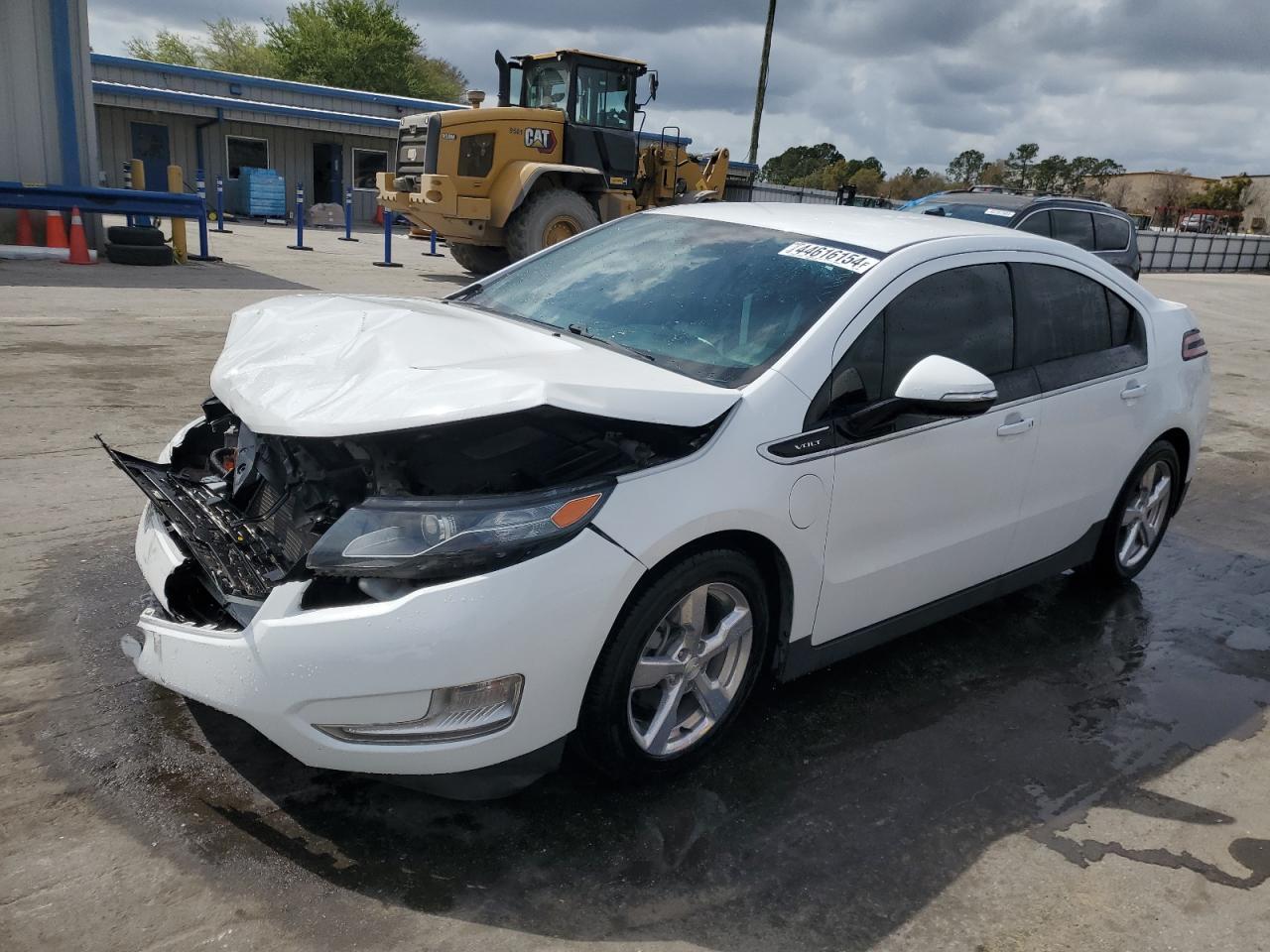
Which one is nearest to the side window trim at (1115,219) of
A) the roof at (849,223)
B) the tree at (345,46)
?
the roof at (849,223)

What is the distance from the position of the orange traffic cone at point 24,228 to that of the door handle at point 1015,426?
50.0 feet

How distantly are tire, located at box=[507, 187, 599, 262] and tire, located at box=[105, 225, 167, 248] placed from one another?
17.0ft

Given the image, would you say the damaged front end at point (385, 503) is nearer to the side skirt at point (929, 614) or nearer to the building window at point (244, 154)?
the side skirt at point (929, 614)

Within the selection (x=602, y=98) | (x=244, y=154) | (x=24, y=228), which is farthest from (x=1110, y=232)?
(x=244, y=154)

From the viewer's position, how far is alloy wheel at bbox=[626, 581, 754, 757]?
2.86 meters

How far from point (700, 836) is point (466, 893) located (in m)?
0.67

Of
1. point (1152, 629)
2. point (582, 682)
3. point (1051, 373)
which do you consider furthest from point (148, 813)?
point (1152, 629)

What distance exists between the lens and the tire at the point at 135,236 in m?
14.8

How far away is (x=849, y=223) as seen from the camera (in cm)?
380

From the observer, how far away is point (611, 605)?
259cm

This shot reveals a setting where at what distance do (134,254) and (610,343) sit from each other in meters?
13.7

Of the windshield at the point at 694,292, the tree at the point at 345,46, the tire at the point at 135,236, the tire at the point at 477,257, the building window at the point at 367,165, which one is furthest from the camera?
the tree at the point at 345,46

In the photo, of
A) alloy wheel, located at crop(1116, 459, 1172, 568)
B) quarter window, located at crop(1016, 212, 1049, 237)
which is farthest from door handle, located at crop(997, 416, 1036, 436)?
quarter window, located at crop(1016, 212, 1049, 237)

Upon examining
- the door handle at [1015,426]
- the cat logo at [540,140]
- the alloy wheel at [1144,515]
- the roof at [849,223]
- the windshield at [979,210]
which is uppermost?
the cat logo at [540,140]
